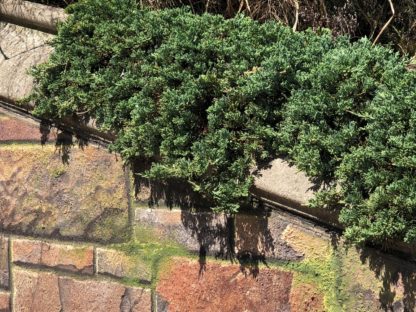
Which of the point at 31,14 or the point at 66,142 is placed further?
the point at 31,14

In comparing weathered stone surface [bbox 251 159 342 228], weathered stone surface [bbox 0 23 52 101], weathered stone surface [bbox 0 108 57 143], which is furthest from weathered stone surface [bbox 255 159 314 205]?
weathered stone surface [bbox 0 23 52 101]

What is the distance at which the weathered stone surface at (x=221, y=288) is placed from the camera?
246cm

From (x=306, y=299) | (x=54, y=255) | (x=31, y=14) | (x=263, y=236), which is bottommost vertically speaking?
(x=306, y=299)

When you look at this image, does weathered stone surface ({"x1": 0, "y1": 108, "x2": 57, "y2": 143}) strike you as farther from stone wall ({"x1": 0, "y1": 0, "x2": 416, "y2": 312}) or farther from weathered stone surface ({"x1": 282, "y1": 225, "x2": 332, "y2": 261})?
weathered stone surface ({"x1": 282, "y1": 225, "x2": 332, "y2": 261})

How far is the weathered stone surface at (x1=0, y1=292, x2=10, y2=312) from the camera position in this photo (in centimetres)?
329

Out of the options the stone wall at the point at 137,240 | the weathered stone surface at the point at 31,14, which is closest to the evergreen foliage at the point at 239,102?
the stone wall at the point at 137,240

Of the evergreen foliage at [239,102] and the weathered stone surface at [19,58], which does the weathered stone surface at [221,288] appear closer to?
the evergreen foliage at [239,102]

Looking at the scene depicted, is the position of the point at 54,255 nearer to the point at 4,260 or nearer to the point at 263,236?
the point at 4,260

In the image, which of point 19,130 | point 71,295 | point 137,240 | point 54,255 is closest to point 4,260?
point 54,255

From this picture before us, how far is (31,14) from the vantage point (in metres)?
3.18

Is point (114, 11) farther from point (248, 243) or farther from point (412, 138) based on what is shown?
point (412, 138)

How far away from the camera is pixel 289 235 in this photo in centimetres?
240

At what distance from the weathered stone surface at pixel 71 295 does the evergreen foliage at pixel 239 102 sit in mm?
666

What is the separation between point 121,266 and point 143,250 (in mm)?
151
